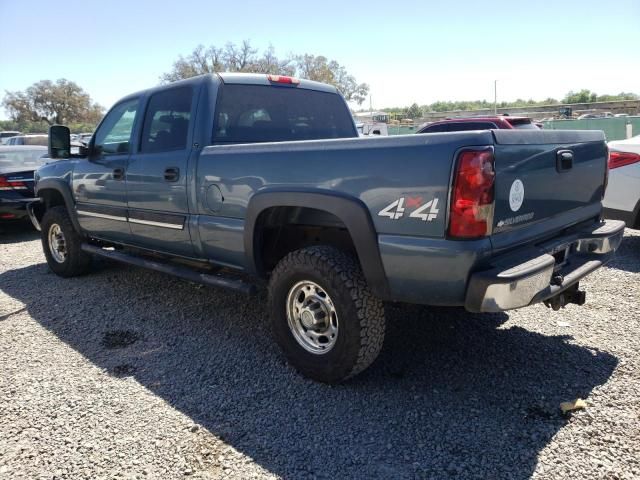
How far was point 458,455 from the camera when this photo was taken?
236 centimetres

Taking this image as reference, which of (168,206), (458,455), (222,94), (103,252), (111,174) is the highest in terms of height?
(222,94)

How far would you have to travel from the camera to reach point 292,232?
3508 millimetres

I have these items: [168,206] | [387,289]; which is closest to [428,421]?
[387,289]

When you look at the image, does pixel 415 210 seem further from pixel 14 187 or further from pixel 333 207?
pixel 14 187

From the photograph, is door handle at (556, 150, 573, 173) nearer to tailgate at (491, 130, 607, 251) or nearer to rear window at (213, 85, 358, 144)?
tailgate at (491, 130, 607, 251)

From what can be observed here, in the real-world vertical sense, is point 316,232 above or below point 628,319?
above

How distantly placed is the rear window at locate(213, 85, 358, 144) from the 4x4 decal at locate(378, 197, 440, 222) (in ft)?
5.47

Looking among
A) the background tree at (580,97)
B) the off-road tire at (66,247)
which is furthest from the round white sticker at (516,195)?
the background tree at (580,97)

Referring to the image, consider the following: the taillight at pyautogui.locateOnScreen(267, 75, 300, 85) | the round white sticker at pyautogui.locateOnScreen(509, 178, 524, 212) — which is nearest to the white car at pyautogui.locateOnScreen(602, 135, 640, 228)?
the round white sticker at pyautogui.locateOnScreen(509, 178, 524, 212)

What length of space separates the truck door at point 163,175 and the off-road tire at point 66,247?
1.38 m

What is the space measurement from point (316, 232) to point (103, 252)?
250 centimetres

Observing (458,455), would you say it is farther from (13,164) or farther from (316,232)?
(13,164)

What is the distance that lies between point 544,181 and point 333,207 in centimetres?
118

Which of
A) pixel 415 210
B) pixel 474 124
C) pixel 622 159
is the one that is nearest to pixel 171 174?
pixel 415 210
